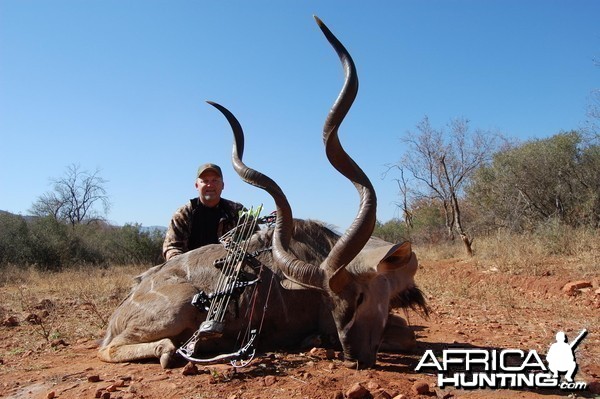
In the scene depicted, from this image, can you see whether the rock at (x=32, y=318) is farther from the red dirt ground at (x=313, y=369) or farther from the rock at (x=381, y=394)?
the rock at (x=381, y=394)

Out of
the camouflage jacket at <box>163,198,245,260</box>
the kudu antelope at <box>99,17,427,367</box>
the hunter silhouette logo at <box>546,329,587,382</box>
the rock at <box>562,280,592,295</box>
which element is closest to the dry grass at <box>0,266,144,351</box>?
the camouflage jacket at <box>163,198,245,260</box>

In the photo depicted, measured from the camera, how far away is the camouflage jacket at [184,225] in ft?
17.6

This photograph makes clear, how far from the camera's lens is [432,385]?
2990 millimetres

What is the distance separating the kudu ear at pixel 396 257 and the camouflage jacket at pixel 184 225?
7.47 ft

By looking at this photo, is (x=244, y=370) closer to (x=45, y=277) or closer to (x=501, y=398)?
(x=501, y=398)

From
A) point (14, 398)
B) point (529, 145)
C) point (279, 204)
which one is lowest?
point (14, 398)

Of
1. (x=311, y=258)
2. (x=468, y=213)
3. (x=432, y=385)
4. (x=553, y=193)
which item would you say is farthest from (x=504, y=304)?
(x=468, y=213)

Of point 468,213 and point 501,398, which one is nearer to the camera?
point 501,398

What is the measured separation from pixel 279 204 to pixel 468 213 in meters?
15.5

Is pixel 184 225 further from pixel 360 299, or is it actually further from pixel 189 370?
pixel 360 299

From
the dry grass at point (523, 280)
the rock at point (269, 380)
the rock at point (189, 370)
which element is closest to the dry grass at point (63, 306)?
the rock at point (189, 370)

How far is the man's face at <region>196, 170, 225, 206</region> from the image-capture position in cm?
544

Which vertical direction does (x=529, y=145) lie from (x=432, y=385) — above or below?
above

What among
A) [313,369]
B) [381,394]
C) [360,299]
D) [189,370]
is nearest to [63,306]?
[189,370]
